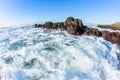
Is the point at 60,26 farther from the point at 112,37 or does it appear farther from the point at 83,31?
the point at 112,37

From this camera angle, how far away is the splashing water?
10559 millimetres

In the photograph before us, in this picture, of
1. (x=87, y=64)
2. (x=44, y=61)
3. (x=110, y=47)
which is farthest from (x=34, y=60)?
(x=110, y=47)

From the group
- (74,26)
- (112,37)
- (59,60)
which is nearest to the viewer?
(59,60)

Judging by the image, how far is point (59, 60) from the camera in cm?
1241

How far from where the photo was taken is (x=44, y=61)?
12164 mm

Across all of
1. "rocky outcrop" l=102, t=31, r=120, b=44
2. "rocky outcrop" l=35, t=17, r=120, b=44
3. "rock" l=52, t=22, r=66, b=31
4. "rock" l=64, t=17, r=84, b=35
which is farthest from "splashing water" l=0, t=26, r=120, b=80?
"rock" l=52, t=22, r=66, b=31

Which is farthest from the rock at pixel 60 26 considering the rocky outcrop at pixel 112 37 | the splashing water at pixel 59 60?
the splashing water at pixel 59 60

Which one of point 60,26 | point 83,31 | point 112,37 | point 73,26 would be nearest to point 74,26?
point 73,26

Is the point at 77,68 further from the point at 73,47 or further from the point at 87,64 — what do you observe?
the point at 73,47

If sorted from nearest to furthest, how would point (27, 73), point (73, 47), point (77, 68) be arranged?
1. point (27, 73)
2. point (77, 68)
3. point (73, 47)

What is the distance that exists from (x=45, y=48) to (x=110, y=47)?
485cm

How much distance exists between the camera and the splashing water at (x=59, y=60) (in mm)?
10559

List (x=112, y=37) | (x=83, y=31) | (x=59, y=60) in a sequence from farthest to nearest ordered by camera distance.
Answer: (x=83, y=31) < (x=112, y=37) < (x=59, y=60)

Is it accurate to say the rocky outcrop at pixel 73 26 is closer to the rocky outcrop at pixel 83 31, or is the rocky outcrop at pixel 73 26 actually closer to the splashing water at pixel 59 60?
the rocky outcrop at pixel 83 31
